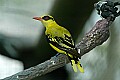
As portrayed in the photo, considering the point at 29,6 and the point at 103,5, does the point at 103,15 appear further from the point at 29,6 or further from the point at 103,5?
the point at 29,6

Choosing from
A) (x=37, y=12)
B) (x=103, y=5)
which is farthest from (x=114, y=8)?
(x=37, y=12)

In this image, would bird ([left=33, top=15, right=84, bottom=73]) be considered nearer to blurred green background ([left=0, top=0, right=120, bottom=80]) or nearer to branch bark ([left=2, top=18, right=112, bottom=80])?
branch bark ([left=2, top=18, right=112, bottom=80])

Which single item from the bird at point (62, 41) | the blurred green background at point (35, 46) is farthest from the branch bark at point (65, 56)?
the blurred green background at point (35, 46)

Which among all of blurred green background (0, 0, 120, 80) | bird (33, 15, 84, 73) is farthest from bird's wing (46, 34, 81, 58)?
blurred green background (0, 0, 120, 80)

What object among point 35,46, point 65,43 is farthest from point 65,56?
point 35,46

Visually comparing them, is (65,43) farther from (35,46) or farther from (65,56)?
(35,46)
